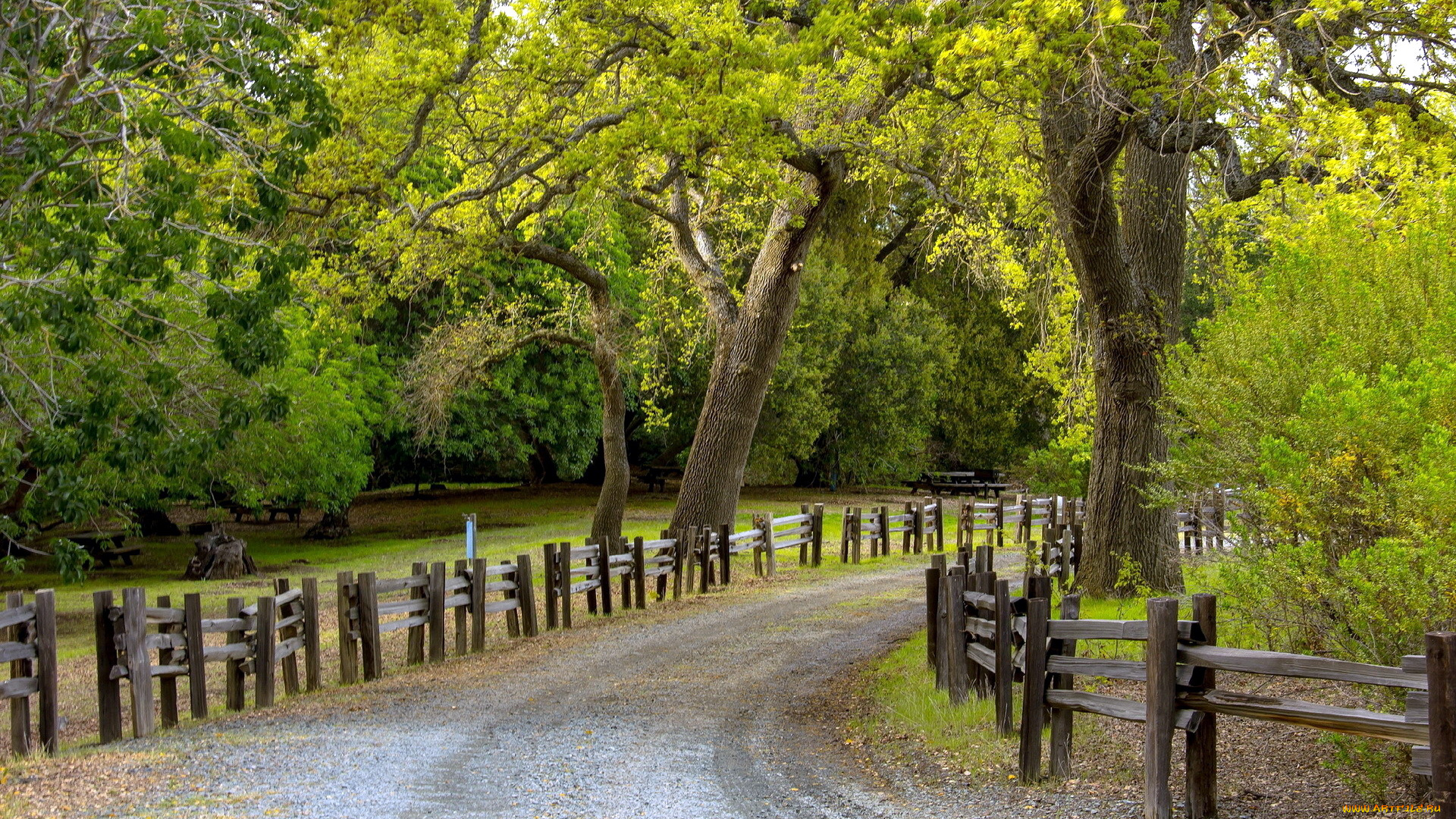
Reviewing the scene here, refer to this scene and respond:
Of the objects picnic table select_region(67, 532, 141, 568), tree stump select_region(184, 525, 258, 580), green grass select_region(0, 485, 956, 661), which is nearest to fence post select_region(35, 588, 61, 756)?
green grass select_region(0, 485, 956, 661)

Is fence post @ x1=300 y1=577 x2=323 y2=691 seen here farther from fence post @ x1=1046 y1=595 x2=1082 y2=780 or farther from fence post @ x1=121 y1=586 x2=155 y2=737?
fence post @ x1=1046 y1=595 x2=1082 y2=780

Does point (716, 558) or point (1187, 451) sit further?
point (716, 558)

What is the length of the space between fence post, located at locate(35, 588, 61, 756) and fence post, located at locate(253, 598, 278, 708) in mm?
1765

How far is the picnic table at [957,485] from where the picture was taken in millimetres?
42406

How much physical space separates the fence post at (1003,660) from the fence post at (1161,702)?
199cm

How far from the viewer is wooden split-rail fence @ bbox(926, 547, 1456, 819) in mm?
5262

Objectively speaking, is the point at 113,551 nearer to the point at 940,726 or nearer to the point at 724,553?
the point at 724,553

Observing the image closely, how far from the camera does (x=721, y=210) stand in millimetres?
23766

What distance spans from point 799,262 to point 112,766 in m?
14.7

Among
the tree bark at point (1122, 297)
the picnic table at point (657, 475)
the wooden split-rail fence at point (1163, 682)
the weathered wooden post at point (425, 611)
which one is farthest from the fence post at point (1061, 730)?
the picnic table at point (657, 475)

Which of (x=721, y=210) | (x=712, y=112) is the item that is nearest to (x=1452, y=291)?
(x=712, y=112)

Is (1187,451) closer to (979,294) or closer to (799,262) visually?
(799,262)

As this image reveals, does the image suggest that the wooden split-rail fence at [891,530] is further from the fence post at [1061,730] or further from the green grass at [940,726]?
the fence post at [1061,730]

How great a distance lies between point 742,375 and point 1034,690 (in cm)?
1362
